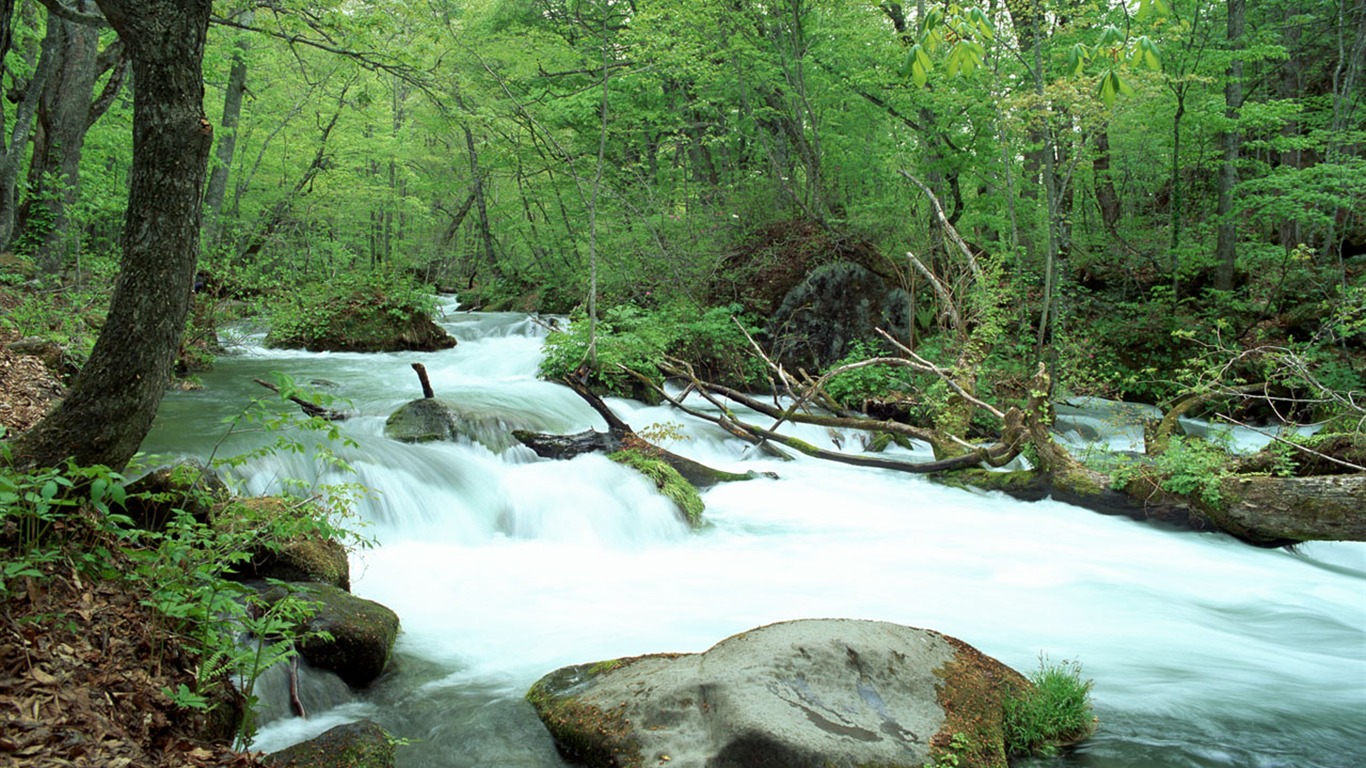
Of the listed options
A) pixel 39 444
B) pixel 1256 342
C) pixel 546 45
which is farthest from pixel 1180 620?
pixel 546 45

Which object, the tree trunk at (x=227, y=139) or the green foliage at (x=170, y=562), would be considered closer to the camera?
the green foliage at (x=170, y=562)

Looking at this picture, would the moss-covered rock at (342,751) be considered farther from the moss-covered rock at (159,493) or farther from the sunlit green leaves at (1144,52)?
the sunlit green leaves at (1144,52)

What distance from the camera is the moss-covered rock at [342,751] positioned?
10.6 ft

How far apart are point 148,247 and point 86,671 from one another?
1839 millimetres

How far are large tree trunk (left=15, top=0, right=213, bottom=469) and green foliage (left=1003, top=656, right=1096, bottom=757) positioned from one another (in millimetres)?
4636

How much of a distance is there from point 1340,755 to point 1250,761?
0.60m

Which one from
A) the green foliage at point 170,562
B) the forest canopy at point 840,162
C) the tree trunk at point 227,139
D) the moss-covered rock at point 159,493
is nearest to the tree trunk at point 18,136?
the forest canopy at point 840,162

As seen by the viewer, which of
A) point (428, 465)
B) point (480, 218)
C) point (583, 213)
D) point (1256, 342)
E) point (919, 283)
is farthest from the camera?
point (480, 218)

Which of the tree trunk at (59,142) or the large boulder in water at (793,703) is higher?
the tree trunk at (59,142)

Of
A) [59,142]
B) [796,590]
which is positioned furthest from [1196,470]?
[59,142]

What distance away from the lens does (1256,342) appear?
1315cm

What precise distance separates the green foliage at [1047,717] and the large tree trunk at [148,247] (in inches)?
183

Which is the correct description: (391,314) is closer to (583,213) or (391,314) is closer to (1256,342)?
(583,213)

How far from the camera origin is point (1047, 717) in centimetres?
406
